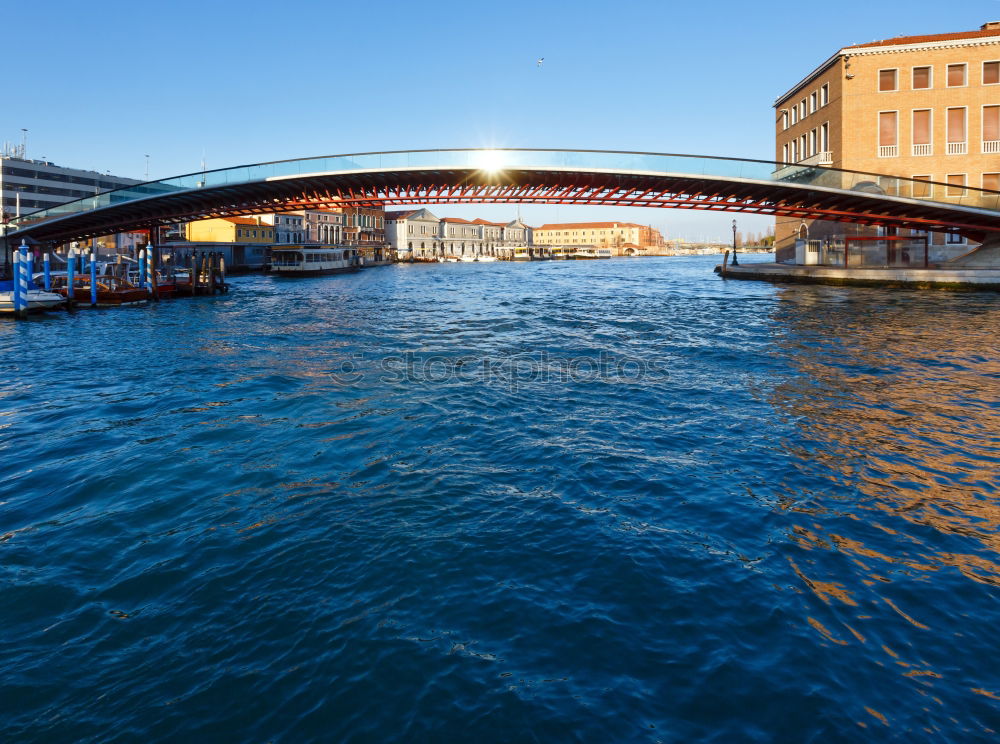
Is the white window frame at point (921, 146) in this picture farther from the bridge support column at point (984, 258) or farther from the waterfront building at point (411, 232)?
the waterfront building at point (411, 232)

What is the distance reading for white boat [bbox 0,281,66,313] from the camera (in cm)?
2258

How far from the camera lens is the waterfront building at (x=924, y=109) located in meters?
31.6

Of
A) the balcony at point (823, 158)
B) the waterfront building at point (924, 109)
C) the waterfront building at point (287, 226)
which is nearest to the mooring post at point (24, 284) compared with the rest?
the waterfront building at point (924, 109)

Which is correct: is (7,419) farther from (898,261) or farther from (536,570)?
(898,261)

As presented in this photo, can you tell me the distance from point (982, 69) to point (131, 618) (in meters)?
41.8

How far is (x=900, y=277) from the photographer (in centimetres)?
2773

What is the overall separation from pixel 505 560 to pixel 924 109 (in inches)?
1519

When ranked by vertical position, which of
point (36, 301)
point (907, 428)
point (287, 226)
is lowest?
point (907, 428)

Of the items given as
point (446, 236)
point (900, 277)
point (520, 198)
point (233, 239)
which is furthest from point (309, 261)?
point (446, 236)

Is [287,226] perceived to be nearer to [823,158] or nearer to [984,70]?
[823,158]

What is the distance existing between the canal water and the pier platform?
19.1 meters

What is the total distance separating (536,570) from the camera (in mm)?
4621

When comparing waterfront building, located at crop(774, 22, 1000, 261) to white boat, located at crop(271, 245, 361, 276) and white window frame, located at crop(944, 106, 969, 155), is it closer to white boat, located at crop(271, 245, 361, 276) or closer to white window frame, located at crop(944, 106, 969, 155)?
white window frame, located at crop(944, 106, 969, 155)

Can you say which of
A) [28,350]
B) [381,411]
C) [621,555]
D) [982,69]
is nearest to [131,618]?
[621,555]
